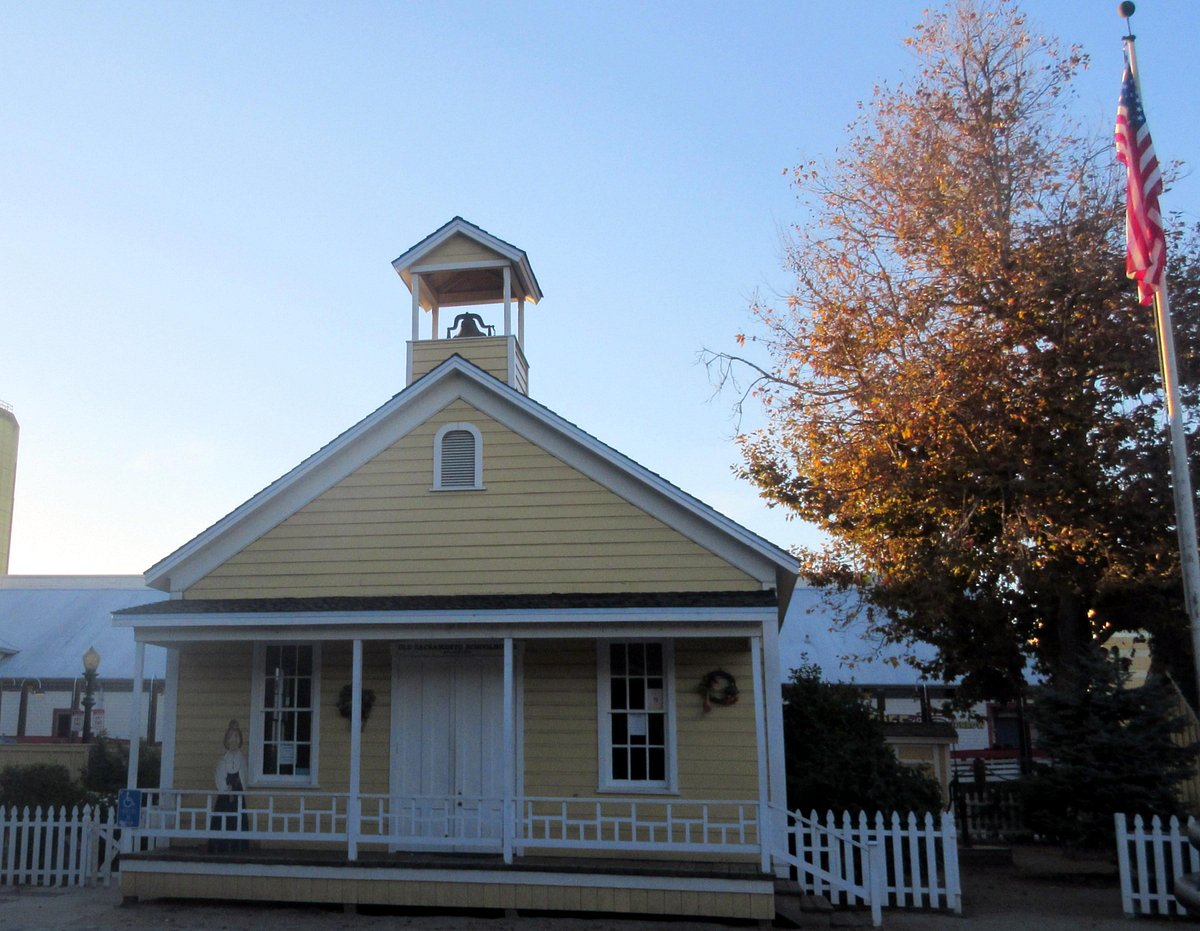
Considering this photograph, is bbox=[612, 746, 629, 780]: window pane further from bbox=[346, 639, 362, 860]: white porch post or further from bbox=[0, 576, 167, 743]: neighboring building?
bbox=[0, 576, 167, 743]: neighboring building

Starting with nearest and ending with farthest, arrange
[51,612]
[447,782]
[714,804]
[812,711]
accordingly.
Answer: [714,804], [447,782], [812,711], [51,612]

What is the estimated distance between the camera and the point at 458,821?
14008 millimetres

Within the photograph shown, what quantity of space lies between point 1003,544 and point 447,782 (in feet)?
36.6

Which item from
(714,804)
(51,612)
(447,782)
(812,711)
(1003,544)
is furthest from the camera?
(51,612)

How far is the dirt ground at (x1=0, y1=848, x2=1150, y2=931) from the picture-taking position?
39.6 ft

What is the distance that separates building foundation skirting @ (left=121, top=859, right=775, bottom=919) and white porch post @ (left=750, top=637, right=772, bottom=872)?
0.36 m

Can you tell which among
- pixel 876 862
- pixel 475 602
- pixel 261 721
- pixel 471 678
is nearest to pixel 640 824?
pixel 876 862

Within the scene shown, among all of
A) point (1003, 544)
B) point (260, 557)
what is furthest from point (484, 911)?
point (1003, 544)

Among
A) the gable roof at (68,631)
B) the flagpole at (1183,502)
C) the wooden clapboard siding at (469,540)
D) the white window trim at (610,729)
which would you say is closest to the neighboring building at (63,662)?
the gable roof at (68,631)

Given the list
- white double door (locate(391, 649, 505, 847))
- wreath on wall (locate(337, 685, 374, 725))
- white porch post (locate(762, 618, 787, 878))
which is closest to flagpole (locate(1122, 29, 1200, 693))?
white porch post (locate(762, 618, 787, 878))

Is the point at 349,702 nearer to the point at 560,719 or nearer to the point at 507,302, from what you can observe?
the point at 560,719

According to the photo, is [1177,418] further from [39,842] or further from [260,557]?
[39,842]

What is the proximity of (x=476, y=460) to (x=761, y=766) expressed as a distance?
550 cm

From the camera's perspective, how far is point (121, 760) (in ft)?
73.2
